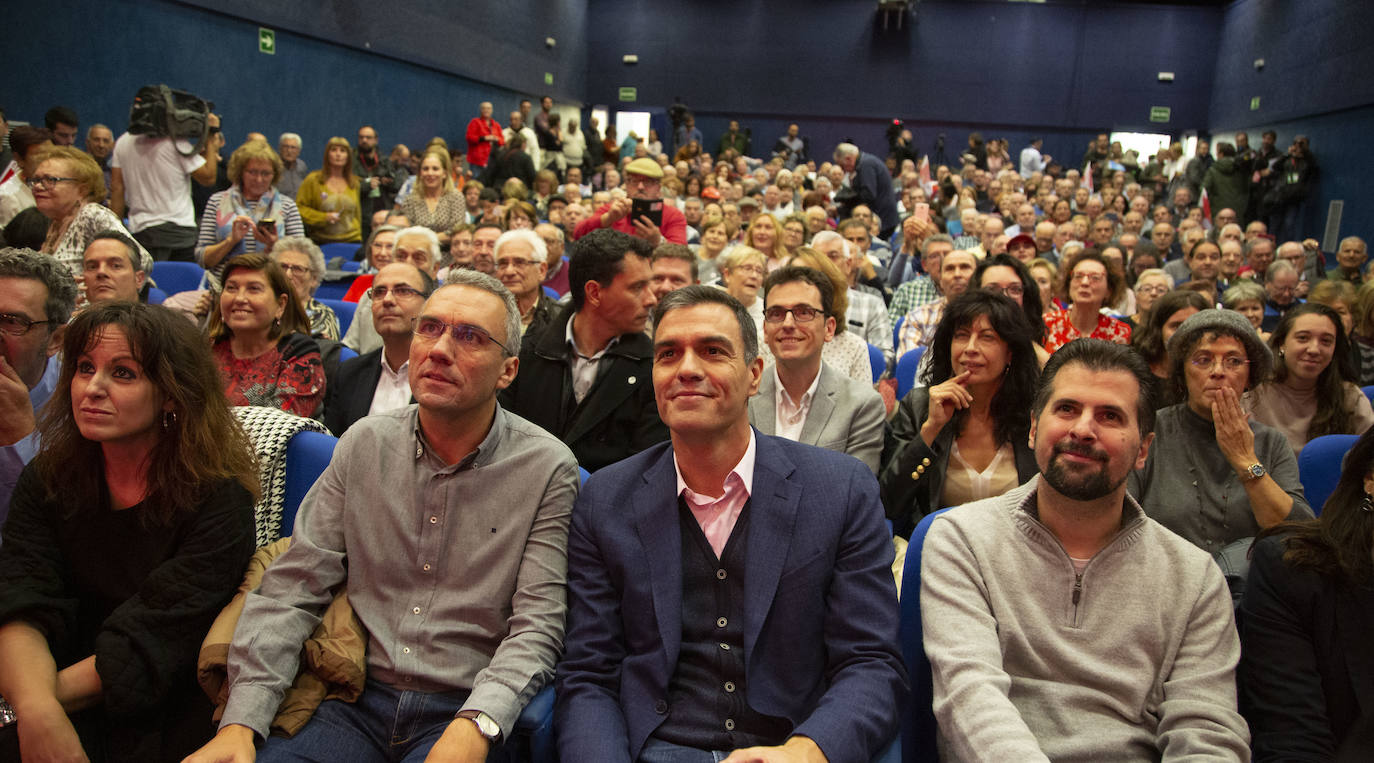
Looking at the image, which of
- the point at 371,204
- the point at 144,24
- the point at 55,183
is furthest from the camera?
the point at 371,204

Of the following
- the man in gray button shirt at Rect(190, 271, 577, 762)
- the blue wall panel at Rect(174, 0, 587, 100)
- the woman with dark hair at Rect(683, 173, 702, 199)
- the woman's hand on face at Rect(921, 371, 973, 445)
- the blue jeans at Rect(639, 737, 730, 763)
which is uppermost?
the blue wall panel at Rect(174, 0, 587, 100)

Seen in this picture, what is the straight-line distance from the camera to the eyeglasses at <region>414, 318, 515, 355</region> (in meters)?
1.96

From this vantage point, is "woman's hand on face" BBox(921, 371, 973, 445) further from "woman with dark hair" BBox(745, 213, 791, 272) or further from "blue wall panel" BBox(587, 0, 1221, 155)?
"blue wall panel" BBox(587, 0, 1221, 155)

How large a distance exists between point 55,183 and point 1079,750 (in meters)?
4.38

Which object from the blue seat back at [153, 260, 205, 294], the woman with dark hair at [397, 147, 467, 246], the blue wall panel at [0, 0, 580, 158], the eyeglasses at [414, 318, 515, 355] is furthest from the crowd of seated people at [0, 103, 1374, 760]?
the blue wall panel at [0, 0, 580, 158]

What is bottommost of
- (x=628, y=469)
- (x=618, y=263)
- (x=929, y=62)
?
(x=628, y=469)

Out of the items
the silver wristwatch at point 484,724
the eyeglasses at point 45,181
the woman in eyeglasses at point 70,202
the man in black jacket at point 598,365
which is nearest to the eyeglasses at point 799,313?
the man in black jacket at point 598,365

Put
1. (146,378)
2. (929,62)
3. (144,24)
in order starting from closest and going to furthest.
Result: (146,378), (144,24), (929,62)

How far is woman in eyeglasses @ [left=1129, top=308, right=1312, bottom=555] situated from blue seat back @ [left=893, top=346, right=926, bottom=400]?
47.1 inches

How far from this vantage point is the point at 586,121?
63.5 ft

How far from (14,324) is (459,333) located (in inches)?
55.6

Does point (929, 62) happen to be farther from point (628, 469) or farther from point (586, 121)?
point (628, 469)

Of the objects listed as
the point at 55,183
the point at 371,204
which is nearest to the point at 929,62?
the point at 371,204

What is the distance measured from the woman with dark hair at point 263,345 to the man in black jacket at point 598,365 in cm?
67
